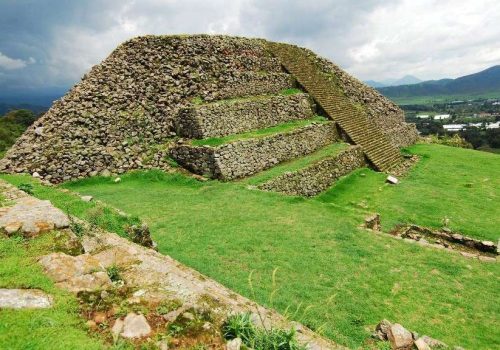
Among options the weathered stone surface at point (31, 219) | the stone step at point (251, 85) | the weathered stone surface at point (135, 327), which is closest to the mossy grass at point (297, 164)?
the stone step at point (251, 85)

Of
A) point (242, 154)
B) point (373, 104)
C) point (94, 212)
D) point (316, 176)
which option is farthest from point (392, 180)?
point (94, 212)

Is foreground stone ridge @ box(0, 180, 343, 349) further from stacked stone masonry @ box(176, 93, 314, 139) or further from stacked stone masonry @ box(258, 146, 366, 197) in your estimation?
stacked stone masonry @ box(176, 93, 314, 139)

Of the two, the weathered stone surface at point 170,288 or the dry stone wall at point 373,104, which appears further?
the dry stone wall at point 373,104

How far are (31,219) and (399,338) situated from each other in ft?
21.2

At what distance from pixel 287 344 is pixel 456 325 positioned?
5.27 meters

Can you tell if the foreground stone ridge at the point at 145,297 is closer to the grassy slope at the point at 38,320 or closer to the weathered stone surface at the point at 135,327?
the weathered stone surface at the point at 135,327

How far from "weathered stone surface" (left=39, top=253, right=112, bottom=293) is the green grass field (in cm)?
256

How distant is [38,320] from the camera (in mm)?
3826

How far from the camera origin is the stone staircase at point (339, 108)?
23.2 metres

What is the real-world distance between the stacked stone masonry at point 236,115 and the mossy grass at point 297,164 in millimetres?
2948

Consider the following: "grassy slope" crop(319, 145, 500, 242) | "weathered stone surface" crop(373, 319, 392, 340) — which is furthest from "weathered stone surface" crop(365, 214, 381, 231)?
"weathered stone surface" crop(373, 319, 392, 340)

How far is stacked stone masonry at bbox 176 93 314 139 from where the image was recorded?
60.0ft

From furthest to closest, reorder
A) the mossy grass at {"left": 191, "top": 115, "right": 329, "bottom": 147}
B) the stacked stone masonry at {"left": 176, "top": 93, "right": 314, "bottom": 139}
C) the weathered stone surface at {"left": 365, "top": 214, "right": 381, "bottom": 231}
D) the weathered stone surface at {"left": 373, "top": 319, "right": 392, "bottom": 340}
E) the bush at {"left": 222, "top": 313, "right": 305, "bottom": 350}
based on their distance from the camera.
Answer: the stacked stone masonry at {"left": 176, "top": 93, "right": 314, "bottom": 139}, the mossy grass at {"left": 191, "top": 115, "right": 329, "bottom": 147}, the weathered stone surface at {"left": 365, "top": 214, "right": 381, "bottom": 231}, the weathered stone surface at {"left": 373, "top": 319, "right": 392, "bottom": 340}, the bush at {"left": 222, "top": 313, "right": 305, "bottom": 350}

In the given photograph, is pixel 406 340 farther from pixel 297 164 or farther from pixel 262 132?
pixel 262 132
